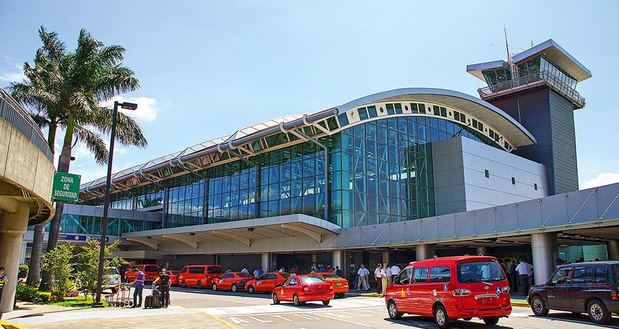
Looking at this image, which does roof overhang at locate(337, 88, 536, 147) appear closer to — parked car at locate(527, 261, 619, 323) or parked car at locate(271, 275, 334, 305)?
parked car at locate(271, 275, 334, 305)

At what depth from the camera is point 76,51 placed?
2733cm

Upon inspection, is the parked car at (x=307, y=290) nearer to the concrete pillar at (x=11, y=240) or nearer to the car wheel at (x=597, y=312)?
the car wheel at (x=597, y=312)

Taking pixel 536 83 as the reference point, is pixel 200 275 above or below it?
below

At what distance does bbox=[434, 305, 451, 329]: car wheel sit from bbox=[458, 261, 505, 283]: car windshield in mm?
952

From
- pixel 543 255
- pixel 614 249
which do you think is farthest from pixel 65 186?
pixel 614 249

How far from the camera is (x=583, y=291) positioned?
46.3ft

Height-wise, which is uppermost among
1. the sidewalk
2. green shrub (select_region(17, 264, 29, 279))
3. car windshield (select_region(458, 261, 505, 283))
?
car windshield (select_region(458, 261, 505, 283))

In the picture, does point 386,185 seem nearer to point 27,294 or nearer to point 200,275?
point 200,275

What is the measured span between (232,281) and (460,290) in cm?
2223

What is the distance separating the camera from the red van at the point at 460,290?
1213 cm

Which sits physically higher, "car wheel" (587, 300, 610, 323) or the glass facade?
the glass facade

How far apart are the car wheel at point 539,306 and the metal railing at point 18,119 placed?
618 inches

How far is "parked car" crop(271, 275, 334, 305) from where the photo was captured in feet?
64.9

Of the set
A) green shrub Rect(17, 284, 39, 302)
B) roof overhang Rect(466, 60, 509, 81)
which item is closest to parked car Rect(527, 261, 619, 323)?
green shrub Rect(17, 284, 39, 302)
